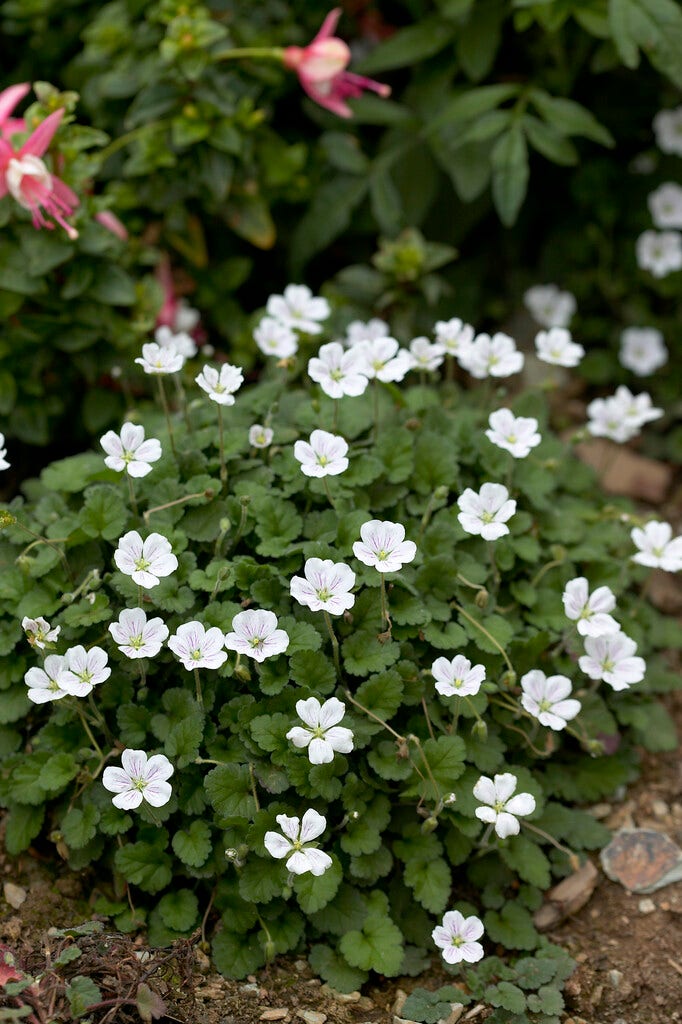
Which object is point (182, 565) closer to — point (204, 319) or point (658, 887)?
point (658, 887)

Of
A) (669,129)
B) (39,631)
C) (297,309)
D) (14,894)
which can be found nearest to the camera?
(39,631)

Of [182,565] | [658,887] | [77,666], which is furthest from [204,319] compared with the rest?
[658,887]

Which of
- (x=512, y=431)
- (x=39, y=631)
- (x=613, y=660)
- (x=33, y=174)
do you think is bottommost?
(x=613, y=660)

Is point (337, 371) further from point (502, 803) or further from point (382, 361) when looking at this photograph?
point (502, 803)

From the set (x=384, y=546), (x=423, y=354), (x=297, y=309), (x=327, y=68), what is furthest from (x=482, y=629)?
(x=327, y=68)

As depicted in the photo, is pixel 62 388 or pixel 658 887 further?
pixel 62 388

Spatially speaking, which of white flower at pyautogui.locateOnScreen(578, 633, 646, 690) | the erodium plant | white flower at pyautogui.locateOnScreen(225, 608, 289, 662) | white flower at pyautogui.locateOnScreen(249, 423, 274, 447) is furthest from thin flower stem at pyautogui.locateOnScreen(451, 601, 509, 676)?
white flower at pyautogui.locateOnScreen(249, 423, 274, 447)
